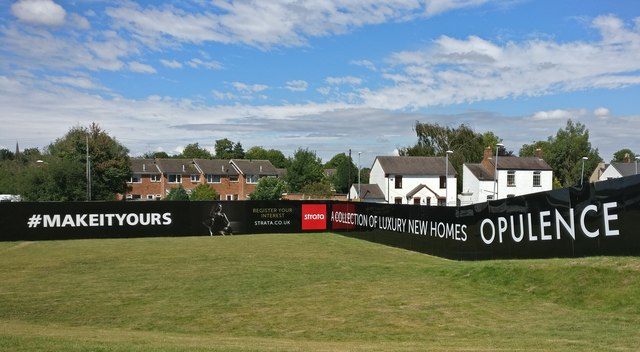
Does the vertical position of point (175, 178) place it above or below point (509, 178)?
above

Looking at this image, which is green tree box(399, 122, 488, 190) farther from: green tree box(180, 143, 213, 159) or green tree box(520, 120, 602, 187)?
green tree box(180, 143, 213, 159)

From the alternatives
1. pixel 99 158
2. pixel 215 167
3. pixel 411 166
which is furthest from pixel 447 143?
pixel 99 158

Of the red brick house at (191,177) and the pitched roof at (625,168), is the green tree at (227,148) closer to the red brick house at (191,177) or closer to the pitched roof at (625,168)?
the red brick house at (191,177)

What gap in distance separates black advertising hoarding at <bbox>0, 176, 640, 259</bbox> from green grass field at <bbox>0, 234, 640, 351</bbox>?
108cm

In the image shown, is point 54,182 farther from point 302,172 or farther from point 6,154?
point 6,154

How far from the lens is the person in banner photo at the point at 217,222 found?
135 feet

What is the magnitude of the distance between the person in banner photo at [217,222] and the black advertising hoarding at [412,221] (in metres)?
0.07

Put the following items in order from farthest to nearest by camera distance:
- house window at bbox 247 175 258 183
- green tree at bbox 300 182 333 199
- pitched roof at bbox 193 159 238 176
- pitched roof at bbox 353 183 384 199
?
1. house window at bbox 247 175 258 183
2. pitched roof at bbox 193 159 238 176
3. green tree at bbox 300 182 333 199
4. pitched roof at bbox 353 183 384 199

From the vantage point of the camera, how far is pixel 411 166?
82.6 metres

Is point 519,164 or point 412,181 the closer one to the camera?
point 519,164

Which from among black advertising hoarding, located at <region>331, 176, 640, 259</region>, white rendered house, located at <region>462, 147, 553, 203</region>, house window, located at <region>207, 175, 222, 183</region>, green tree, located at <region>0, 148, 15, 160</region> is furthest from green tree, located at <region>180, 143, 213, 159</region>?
black advertising hoarding, located at <region>331, 176, 640, 259</region>

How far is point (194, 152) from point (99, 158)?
9934 cm

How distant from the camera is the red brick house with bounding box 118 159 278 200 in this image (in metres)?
94.1

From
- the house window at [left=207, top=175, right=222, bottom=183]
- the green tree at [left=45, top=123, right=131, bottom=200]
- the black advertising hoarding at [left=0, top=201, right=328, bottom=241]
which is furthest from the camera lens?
the house window at [left=207, top=175, right=222, bottom=183]
